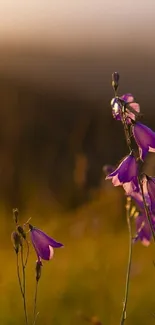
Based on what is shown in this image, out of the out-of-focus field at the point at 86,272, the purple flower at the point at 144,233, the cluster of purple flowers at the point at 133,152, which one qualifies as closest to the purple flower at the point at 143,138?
the cluster of purple flowers at the point at 133,152

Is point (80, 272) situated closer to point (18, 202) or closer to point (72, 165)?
point (18, 202)

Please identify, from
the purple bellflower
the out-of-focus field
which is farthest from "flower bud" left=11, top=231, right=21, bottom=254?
the out-of-focus field

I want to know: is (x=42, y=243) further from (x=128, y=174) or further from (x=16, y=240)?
(x=128, y=174)

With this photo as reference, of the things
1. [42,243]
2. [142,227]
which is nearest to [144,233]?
[142,227]

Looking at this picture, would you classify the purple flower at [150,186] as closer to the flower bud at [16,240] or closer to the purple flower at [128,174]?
the purple flower at [128,174]

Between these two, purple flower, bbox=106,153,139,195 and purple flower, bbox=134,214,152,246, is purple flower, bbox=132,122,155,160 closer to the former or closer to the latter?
purple flower, bbox=106,153,139,195

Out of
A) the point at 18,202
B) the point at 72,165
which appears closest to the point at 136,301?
the point at 18,202
